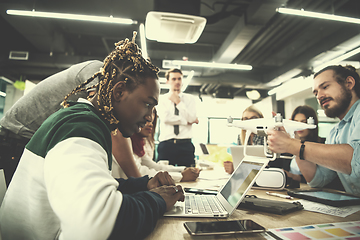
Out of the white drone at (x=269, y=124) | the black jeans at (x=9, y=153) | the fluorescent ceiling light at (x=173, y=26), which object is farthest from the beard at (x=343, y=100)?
the black jeans at (x=9, y=153)

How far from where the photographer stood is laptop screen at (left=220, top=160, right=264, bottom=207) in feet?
2.50

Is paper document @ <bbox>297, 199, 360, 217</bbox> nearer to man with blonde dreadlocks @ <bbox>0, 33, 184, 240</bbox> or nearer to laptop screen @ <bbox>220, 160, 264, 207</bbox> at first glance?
laptop screen @ <bbox>220, 160, 264, 207</bbox>

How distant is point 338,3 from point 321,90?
383 centimetres

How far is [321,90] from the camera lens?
158 cm

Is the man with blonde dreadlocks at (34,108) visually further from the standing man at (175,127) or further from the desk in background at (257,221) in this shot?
the standing man at (175,127)

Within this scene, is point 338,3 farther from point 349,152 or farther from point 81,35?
point 81,35

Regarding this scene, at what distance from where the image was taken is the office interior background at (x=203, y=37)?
3293mm

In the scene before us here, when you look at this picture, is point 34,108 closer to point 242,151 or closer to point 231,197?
point 231,197

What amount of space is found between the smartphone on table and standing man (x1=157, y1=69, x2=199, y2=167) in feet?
6.47

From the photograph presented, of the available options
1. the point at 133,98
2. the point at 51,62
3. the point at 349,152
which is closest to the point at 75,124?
the point at 133,98

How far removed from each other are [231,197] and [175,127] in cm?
190

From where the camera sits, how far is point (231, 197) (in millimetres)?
811

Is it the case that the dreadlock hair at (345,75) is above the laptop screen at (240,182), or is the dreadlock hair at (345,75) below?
above

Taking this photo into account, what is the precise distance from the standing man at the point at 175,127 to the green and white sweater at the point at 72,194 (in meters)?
1.93
